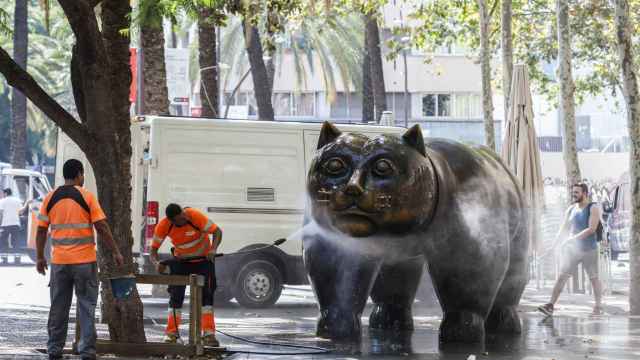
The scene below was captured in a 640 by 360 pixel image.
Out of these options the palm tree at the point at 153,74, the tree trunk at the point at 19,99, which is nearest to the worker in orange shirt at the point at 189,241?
the palm tree at the point at 153,74

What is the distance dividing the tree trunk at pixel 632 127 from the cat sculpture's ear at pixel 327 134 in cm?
693

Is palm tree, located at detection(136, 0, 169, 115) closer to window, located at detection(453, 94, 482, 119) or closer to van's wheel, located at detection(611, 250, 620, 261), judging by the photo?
van's wheel, located at detection(611, 250, 620, 261)

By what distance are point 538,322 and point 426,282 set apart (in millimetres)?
4052

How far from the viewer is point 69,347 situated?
40.4 feet

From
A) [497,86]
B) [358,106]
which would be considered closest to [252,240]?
[497,86]

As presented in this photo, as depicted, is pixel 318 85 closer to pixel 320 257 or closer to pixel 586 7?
pixel 586 7

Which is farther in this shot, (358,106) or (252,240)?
(358,106)

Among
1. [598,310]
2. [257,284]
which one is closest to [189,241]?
[257,284]

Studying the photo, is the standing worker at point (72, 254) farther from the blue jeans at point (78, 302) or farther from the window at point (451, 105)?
the window at point (451, 105)

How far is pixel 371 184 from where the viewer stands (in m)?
11.6

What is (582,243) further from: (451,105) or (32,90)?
(451,105)

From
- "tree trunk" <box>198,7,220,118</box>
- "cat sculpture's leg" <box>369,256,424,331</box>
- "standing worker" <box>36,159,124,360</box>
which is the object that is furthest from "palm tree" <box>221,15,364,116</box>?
"standing worker" <box>36,159,124,360</box>

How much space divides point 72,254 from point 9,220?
21.5 meters

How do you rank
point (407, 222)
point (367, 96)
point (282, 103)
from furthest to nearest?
point (282, 103), point (367, 96), point (407, 222)
